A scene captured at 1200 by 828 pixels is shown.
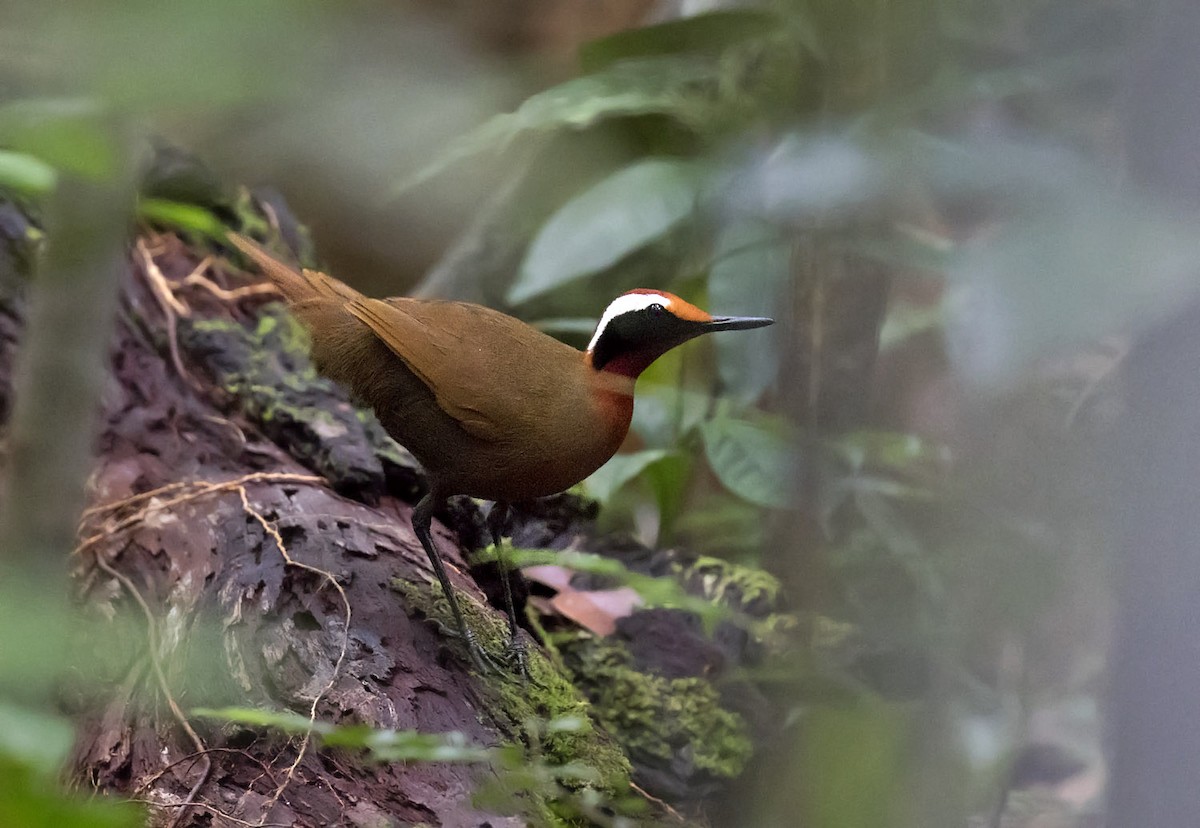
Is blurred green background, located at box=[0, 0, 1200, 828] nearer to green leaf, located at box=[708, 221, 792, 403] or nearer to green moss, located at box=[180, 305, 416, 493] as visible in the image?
green leaf, located at box=[708, 221, 792, 403]

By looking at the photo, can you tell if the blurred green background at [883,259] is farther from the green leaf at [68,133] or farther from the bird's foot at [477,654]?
the bird's foot at [477,654]

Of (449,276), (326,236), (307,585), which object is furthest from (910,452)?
(449,276)

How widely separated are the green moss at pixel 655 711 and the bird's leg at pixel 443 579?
39 centimetres

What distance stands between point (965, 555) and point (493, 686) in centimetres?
113

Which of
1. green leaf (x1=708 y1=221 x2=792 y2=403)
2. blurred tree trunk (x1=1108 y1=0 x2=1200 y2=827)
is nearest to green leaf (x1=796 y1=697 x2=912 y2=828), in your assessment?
blurred tree trunk (x1=1108 y1=0 x2=1200 y2=827)

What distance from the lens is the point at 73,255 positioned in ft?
3.28

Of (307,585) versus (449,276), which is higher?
(449,276)

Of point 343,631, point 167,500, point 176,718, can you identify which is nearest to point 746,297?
point 343,631

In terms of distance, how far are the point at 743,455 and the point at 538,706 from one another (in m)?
1.00

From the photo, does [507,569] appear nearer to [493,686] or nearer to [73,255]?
[493,686]

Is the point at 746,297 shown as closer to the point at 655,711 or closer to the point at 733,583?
the point at 733,583

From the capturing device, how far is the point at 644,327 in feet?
6.95

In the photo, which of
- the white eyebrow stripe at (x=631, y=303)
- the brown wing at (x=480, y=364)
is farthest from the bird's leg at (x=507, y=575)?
the white eyebrow stripe at (x=631, y=303)

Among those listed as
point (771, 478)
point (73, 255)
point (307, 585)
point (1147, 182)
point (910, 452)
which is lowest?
point (307, 585)
